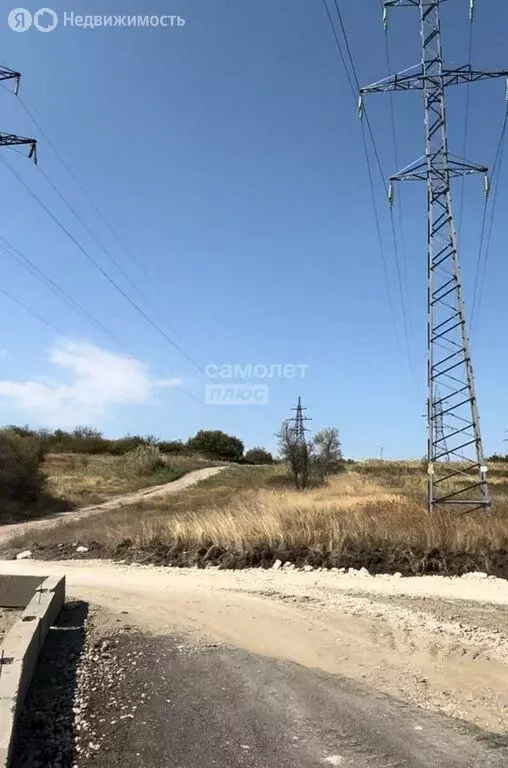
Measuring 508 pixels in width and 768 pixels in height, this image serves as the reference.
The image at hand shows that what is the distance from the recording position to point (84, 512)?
105 feet

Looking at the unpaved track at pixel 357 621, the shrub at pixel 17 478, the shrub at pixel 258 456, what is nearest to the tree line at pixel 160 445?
the shrub at pixel 258 456

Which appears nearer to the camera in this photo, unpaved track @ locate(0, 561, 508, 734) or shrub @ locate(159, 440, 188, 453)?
unpaved track @ locate(0, 561, 508, 734)

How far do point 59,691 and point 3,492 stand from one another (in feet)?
98.5

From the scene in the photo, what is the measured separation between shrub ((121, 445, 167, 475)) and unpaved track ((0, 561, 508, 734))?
154ft

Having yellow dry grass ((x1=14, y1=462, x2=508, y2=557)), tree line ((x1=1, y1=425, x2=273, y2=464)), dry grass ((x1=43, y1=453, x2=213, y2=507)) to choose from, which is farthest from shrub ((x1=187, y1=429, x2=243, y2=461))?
yellow dry grass ((x1=14, y1=462, x2=508, y2=557))

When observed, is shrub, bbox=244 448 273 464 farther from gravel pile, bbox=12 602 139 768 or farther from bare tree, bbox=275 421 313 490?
gravel pile, bbox=12 602 139 768

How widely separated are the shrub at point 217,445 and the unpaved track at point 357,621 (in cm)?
8981

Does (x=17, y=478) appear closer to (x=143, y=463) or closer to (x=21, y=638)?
(x=143, y=463)

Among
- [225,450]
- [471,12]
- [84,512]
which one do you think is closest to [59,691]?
[471,12]

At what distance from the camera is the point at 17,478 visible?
113 feet

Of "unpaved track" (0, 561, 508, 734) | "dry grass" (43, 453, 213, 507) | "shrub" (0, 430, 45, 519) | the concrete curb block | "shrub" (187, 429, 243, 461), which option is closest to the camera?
the concrete curb block

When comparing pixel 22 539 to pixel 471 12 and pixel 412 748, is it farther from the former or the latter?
pixel 471 12

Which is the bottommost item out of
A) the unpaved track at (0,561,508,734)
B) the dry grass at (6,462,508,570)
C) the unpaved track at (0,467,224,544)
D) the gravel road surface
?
the gravel road surface

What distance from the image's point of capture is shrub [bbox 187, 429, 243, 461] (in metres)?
104
